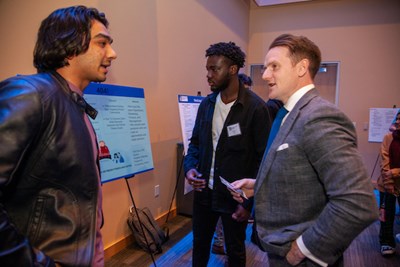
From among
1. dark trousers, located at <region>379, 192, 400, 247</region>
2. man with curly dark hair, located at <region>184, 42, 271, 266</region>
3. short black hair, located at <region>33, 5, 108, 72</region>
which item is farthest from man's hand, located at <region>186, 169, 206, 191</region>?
dark trousers, located at <region>379, 192, 400, 247</region>

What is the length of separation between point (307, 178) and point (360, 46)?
533cm

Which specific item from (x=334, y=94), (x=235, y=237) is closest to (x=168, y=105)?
(x=235, y=237)

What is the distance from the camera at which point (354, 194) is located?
0.79 metres

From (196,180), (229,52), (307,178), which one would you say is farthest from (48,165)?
(229,52)

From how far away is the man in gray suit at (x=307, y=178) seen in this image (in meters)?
0.80

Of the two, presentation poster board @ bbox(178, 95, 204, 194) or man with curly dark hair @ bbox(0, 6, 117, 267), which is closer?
man with curly dark hair @ bbox(0, 6, 117, 267)

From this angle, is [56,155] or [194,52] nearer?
[56,155]

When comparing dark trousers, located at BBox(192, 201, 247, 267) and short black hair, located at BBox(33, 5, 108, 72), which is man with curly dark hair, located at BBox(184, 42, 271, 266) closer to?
dark trousers, located at BBox(192, 201, 247, 267)

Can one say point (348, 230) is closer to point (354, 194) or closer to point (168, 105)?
point (354, 194)

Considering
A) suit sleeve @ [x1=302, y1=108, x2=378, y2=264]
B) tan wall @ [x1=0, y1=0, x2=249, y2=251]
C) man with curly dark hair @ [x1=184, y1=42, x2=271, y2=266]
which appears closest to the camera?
suit sleeve @ [x1=302, y1=108, x2=378, y2=264]

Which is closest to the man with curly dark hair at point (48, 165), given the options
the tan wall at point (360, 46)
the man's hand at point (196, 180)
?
the man's hand at point (196, 180)

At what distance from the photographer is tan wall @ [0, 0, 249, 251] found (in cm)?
242

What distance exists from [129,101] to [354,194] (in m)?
1.71

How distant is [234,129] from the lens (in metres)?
1.64
